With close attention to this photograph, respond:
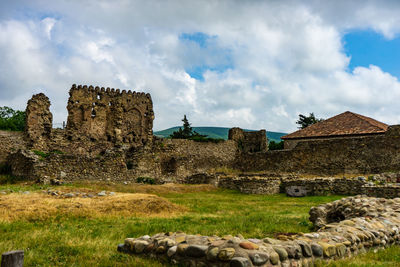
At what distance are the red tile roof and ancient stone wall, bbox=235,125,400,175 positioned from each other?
15.5 ft

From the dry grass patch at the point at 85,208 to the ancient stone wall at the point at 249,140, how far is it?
29.2 meters

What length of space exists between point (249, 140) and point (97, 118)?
18061mm

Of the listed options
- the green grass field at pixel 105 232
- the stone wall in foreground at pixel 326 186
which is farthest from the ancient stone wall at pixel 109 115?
the green grass field at pixel 105 232

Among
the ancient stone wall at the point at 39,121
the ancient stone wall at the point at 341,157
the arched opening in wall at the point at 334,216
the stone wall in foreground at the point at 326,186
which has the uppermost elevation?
the ancient stone wall at the point at 39,121

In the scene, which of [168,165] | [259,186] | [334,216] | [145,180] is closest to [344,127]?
[259,186]

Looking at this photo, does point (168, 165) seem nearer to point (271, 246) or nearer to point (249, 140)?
point (249, 140)

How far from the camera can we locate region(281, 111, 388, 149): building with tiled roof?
93.8 ft

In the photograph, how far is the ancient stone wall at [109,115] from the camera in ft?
102

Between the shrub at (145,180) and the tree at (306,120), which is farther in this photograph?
the tree at (306,120)

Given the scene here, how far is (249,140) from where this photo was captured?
134ft

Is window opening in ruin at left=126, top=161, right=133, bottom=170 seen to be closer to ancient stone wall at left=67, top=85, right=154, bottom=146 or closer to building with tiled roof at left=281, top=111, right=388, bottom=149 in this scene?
ancient stone wall at left=67, top=85, right=154, bottom=146

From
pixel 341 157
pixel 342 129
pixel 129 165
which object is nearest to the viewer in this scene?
pixel 129 165

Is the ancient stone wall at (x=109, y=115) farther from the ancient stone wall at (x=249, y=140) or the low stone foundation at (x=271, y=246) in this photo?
the low stone foundation at (x=271, y=246)

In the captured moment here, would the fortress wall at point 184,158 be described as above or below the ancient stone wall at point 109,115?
below
